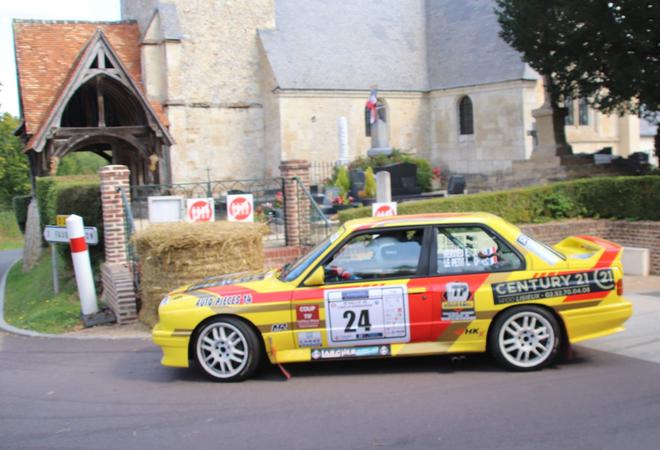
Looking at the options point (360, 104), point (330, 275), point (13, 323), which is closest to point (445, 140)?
point (360, 104)

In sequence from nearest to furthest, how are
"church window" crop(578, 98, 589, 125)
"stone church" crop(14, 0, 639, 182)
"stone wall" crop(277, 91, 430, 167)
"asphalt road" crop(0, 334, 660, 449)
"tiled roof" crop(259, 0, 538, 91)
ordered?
"asphalt road" crop(0, 334, 660, 449) → "stone church" crop(14, 0, 639, 182) → "stone wall" crop(277, 91, 430, 167) → "tiled roof" crop(259, 0, 538, 91) → "church window" crop(578, 98, 589, 125)

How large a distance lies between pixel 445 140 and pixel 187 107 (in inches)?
Answer: 480

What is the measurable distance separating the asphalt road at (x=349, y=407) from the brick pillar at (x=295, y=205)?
6.02m

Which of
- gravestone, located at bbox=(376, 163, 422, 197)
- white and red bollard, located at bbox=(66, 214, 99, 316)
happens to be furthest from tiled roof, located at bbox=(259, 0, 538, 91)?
white and red bollard, located at bbox=(66, 214, 99, 316)

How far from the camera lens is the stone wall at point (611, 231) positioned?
14508 millimetres

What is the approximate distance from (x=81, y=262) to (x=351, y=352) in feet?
18.0

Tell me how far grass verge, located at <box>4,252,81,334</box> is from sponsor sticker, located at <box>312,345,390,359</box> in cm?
538

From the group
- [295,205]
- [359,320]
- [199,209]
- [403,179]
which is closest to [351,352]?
[359,320]

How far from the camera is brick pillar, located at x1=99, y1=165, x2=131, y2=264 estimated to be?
1209 cm

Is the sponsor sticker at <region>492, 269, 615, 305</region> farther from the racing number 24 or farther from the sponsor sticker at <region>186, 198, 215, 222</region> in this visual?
the sponsor sticker at <region>186, 198, 215, 222</region>

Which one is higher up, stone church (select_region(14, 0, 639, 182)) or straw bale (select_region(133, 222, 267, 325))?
stone church (select_region(14, 0, 639, 182))

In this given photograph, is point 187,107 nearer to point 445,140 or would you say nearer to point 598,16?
point 445,140

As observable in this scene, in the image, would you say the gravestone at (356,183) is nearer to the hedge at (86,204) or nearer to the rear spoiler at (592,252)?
the hedge at (86,204)

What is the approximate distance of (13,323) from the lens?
12609mm
